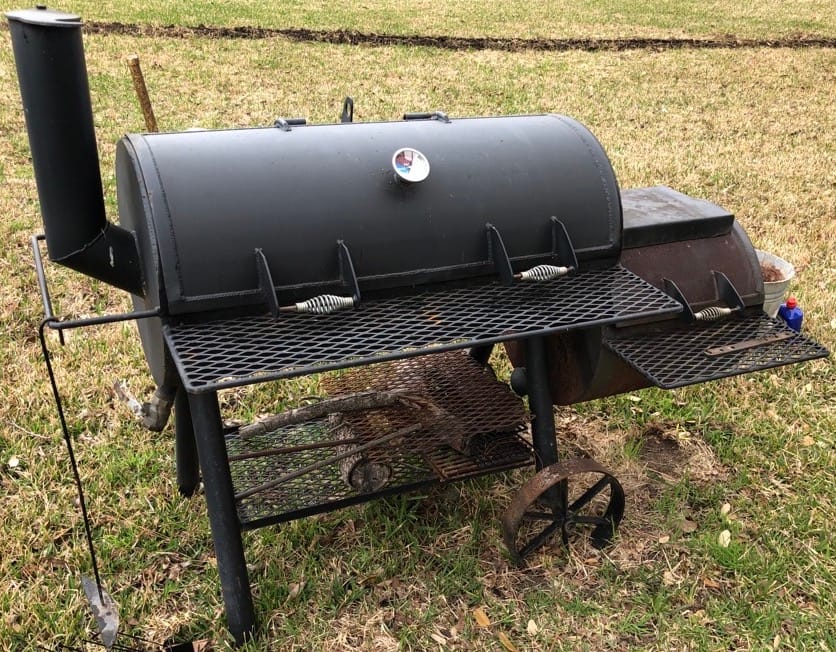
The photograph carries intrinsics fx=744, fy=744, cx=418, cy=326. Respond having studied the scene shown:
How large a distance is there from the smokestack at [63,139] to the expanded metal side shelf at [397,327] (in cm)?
27

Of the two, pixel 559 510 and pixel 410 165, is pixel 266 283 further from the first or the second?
pixel 559 510

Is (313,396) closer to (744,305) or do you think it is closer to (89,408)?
(89,408)

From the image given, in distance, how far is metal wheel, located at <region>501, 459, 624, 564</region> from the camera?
2.21 m

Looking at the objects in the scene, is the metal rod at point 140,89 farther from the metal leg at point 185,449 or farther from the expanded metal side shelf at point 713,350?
the expanded metal side shelf at point 713,350

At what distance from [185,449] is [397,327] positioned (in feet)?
3.63

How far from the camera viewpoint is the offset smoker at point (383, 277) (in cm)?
167

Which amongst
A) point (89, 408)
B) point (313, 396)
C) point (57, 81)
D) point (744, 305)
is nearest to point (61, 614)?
point (89, 408)

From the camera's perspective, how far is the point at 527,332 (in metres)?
1.78

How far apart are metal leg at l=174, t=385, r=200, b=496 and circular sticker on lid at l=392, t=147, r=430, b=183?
96 centimetres

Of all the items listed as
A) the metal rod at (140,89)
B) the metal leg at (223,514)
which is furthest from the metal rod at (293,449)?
the metal rod at (140,89)

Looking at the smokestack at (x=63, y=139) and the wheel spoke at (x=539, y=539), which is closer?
the smokestack at (x=63, y=139)

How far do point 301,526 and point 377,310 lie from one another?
3.47ft

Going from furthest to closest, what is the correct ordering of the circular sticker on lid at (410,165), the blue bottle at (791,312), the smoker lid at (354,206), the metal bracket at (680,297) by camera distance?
1. the blue bottle at (791,312)
2. the metal bracket at (680,297)
3. the circular sticker on lid at (410,165)
4. the smoker lid at (354,206)

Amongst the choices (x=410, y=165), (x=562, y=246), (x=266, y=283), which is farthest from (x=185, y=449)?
(x=562, y=246)
